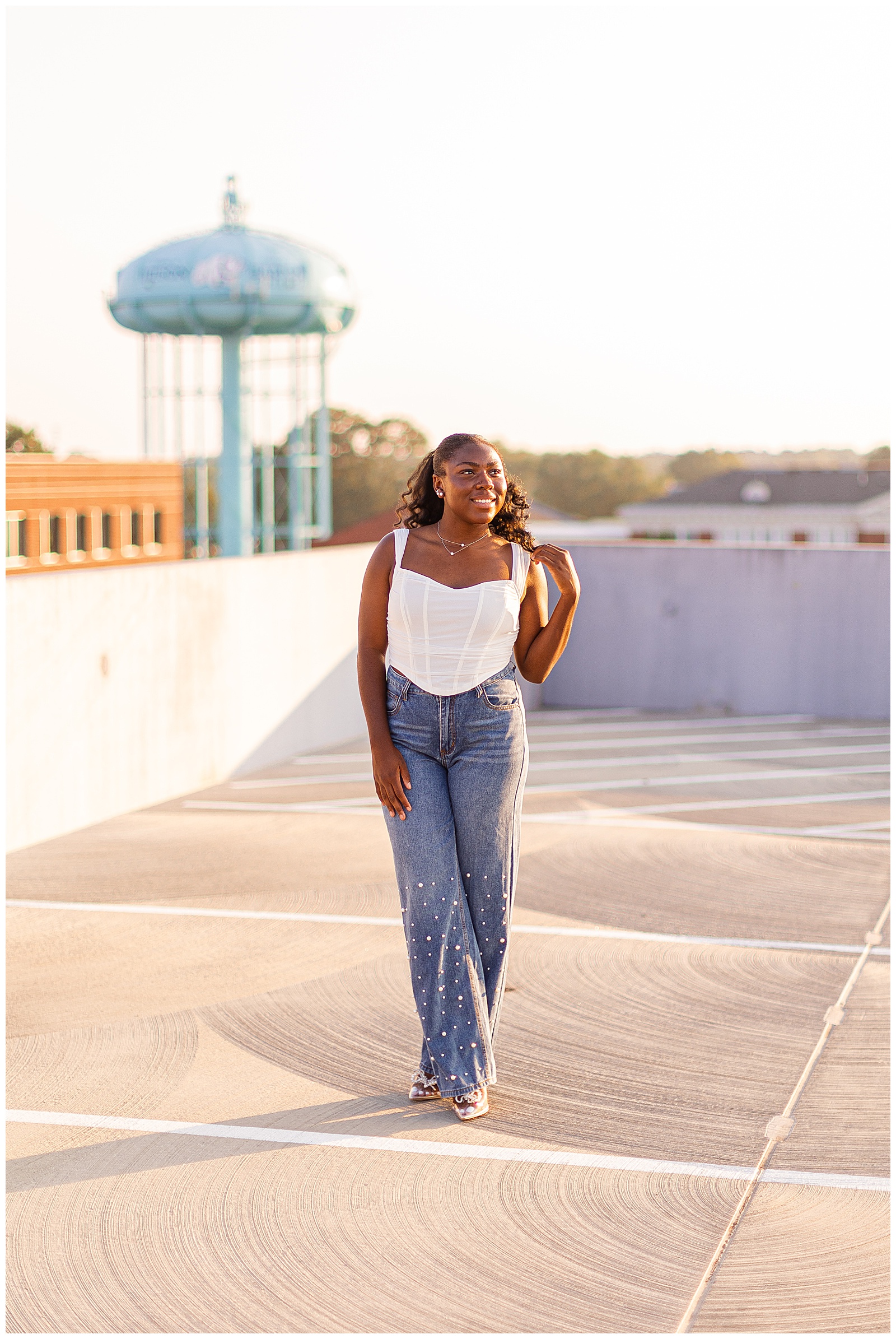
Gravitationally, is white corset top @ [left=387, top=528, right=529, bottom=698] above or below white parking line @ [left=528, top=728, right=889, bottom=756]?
above

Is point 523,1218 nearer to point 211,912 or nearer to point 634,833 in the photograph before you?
point 211,912

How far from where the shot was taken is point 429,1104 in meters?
4.03

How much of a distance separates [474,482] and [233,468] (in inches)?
1377

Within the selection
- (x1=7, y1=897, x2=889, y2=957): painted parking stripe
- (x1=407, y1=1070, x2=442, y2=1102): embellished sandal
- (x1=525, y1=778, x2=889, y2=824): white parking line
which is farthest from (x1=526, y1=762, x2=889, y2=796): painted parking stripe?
(x1=407, y1=1070, x2=442, y2=1102): embellished sandal

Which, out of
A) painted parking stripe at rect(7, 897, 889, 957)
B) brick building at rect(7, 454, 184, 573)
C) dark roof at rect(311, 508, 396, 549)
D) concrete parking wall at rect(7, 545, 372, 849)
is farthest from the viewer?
dark roof at rect(311, 508, 396, 549)

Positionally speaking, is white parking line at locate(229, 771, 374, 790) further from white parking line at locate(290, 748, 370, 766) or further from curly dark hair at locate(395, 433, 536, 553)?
curly dark hair at locate(395, 433, 536, 553)

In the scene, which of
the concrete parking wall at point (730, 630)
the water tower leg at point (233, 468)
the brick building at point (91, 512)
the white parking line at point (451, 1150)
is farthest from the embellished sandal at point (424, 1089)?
the water tower leg at point (233, 468)

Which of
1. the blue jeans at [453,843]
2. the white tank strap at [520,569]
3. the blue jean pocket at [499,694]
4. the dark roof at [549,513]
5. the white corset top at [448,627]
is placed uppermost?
the dark roof at [549,513]

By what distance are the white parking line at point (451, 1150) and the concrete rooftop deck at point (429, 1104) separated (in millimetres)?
12

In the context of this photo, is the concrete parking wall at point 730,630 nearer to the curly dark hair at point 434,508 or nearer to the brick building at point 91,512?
the curly dark hair at point 434,508

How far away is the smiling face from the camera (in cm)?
381

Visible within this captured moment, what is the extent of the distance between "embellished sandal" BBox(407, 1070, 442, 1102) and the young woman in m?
0.10

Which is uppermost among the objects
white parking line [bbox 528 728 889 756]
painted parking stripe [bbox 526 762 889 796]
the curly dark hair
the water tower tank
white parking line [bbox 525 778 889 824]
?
the water tower tank

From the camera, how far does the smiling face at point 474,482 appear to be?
3.81m
